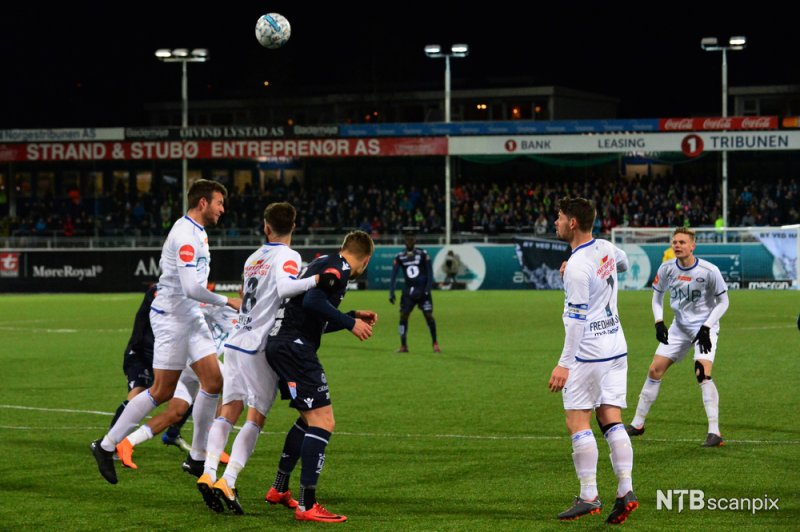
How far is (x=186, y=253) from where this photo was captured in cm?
870

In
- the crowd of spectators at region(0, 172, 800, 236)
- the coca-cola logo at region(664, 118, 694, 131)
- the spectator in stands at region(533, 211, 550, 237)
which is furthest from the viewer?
the crowd of spectators at region(0, 172, 800, 236)

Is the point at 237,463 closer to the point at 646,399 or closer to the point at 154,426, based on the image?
the point at 154,426

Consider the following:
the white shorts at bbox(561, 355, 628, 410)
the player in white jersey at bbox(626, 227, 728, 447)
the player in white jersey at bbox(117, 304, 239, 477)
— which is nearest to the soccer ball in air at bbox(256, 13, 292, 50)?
the player in white jersey at bbox(117, 304, 239, 477)

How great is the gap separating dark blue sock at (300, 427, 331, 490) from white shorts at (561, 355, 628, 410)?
5.75ft

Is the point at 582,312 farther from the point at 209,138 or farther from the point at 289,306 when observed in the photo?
the point at 209,138

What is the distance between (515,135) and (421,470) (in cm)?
4061

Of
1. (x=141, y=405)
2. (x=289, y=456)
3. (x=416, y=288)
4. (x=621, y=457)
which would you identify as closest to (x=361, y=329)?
(x=289, y=456)

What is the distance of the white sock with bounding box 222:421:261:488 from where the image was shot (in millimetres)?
7996

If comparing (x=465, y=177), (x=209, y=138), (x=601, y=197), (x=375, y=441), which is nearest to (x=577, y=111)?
(x=465, y=177)

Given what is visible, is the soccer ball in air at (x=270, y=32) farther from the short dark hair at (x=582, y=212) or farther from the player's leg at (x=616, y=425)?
the player's leg at (x=616, y=425)

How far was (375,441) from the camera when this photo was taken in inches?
441

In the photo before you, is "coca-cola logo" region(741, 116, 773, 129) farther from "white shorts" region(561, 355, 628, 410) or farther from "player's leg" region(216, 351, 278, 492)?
"player's leg" region(216, 351, 278, 492)

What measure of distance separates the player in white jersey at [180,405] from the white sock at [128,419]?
39 cm

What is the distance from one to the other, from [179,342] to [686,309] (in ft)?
17.7
